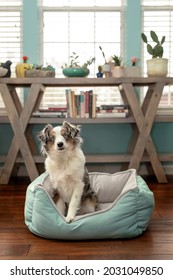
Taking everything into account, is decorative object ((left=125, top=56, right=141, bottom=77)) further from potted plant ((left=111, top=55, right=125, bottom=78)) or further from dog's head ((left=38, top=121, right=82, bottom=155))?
dog's head ((left=38, top=121, right=82, bottom=155))

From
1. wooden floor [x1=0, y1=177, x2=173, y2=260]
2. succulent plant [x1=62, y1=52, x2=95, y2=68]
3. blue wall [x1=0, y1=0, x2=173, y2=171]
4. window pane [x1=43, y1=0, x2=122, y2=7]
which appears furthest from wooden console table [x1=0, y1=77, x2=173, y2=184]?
wooden floor [x1=0, y1=177, x2=173, y2=260]

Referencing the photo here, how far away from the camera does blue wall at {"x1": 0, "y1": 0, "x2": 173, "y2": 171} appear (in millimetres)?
4234

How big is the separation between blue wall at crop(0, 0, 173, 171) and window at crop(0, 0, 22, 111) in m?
0.12

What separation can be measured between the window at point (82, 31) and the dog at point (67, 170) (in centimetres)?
204

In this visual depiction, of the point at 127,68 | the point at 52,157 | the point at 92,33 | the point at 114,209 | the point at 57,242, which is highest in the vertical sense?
the point at 92,33

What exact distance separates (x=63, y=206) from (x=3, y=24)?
2714mm

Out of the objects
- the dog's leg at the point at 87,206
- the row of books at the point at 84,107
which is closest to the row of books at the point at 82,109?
the row of books at the point at 84,107

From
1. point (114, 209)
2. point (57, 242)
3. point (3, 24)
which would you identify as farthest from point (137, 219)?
point (3, 24)

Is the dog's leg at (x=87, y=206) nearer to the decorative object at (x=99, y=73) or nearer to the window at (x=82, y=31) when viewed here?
the decorative object at (x=99, y=73)

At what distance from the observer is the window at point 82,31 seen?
433 centimetres
